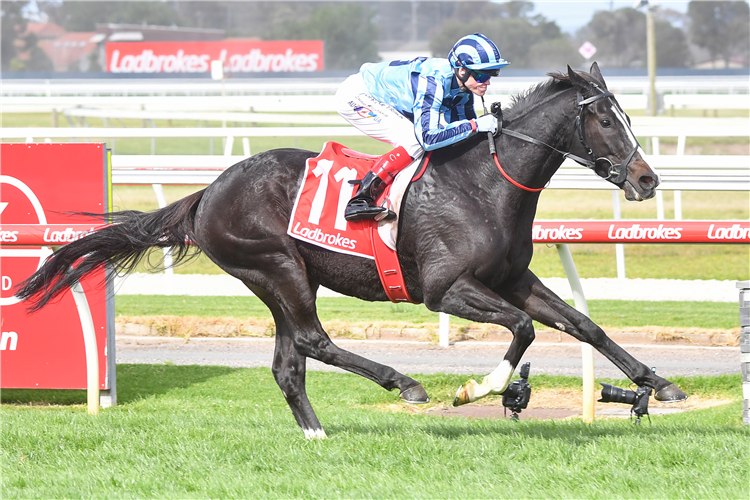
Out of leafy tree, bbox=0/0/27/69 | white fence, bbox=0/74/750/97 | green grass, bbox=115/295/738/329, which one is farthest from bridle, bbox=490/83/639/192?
leafy tree, bbox=0/0/27/69

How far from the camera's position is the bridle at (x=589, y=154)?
12.8ft

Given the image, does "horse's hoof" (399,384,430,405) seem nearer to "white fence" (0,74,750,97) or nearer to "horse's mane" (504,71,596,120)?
"horse's mane" (504,71,596,120)

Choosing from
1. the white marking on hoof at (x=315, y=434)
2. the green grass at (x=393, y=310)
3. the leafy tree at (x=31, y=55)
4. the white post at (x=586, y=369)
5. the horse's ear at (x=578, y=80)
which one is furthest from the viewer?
the leafy tree at (x=31, y=55)

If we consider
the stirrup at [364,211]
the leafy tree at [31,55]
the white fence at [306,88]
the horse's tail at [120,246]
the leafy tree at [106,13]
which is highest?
the leafy tree at [106,13]

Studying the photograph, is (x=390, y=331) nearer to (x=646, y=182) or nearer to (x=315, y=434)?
(x=315, y=434)

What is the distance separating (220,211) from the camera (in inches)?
182

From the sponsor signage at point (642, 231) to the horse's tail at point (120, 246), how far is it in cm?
192

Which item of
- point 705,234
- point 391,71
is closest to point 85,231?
point 391,71

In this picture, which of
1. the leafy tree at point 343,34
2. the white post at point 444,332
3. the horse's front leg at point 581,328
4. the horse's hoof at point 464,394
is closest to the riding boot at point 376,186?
the horse's front leg at point 581,328

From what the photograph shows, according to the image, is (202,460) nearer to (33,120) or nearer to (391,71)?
(391,71)

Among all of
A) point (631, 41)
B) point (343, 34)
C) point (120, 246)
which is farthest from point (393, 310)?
point (343, 34)

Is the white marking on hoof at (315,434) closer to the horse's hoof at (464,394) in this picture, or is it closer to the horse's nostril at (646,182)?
the horse's hoof at (464,394)

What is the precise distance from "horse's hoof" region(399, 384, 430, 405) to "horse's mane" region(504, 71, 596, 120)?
1356 millimetres

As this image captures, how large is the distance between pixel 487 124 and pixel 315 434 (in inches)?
66.8
